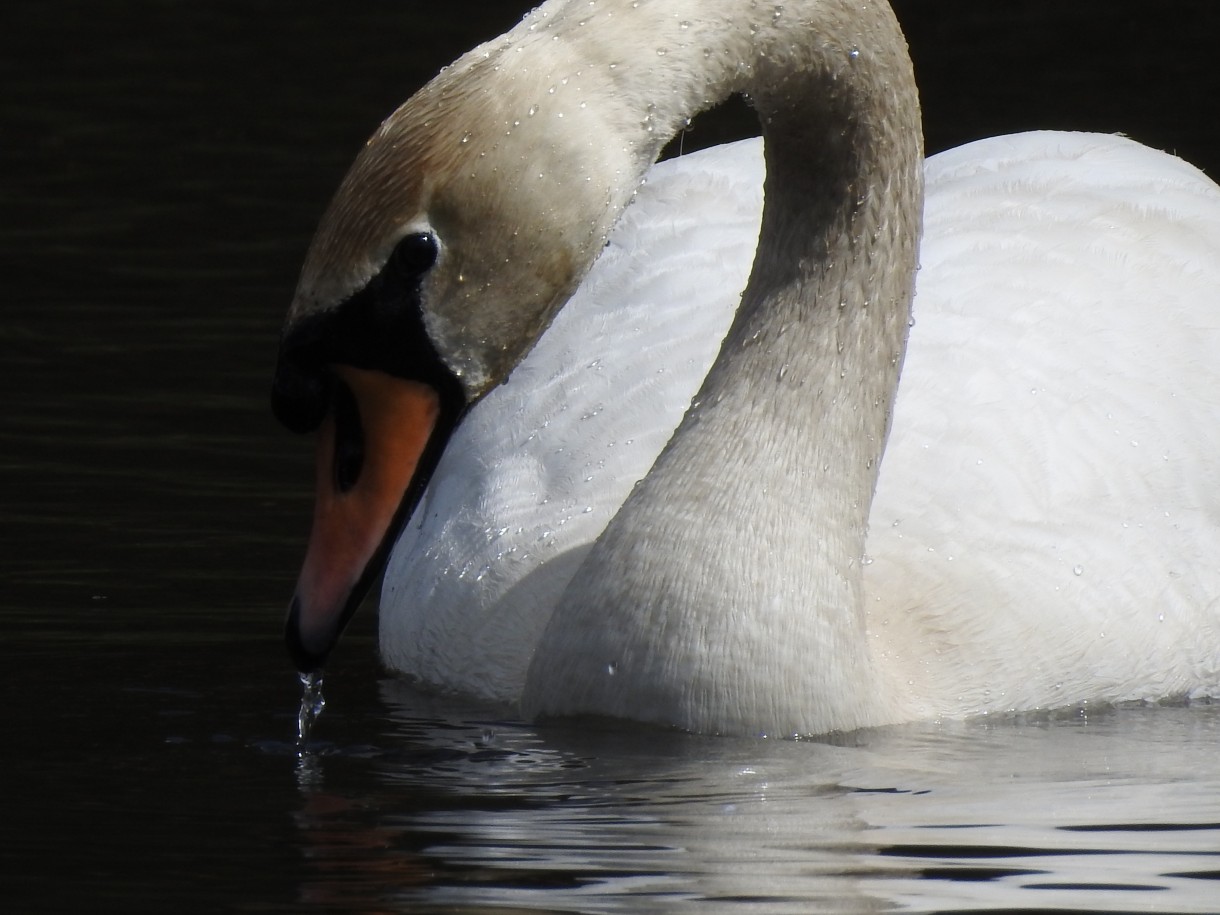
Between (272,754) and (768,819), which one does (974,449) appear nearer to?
(768,819)

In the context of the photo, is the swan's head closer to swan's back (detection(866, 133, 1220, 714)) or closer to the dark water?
the dark water

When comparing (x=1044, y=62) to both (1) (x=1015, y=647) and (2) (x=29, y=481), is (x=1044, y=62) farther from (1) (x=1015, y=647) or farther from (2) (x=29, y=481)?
(1) (x=1015, y=647)

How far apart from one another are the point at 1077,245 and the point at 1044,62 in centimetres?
917

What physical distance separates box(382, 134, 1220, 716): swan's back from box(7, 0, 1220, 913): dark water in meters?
0.18

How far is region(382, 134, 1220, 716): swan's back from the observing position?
6676 mm

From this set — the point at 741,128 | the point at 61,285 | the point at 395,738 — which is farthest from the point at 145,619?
the point at 741,128

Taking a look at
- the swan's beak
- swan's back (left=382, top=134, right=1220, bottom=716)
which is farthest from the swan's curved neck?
the swan's beak

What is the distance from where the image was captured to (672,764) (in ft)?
19.4

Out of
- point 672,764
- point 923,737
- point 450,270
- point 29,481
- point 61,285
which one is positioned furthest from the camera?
point 61,285

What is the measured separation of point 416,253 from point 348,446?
17.0 inches

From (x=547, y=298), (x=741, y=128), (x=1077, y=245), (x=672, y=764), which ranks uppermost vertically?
(x=741, y=128)

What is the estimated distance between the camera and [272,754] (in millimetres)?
6098

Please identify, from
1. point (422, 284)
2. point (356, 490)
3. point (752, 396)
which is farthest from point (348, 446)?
point (752, 396)

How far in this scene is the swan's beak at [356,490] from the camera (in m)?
5.56
